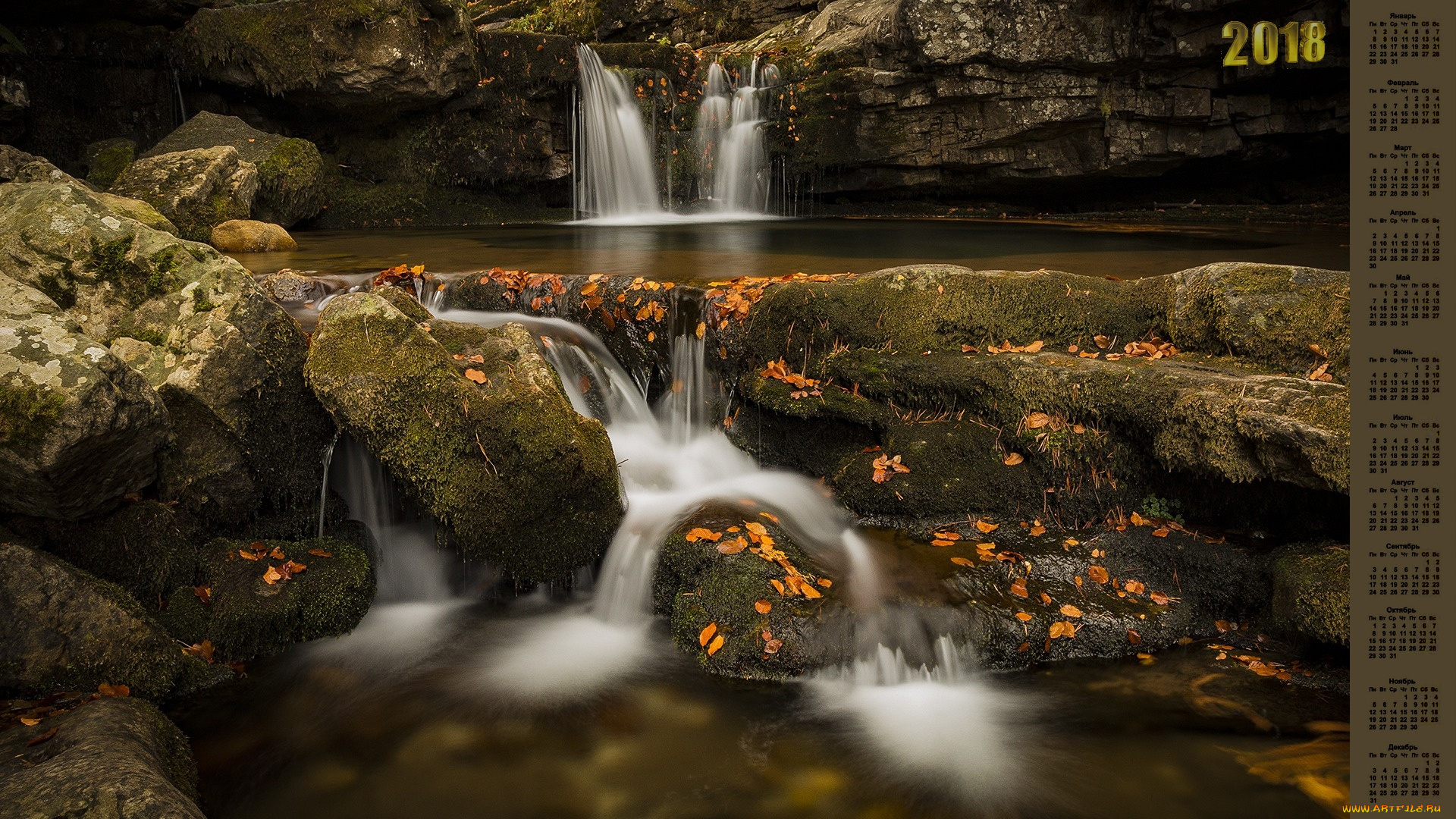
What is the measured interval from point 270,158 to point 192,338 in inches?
346

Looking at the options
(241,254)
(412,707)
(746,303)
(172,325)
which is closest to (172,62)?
(241,254)

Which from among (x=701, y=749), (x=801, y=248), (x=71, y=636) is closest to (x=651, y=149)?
(x=801, y=248)

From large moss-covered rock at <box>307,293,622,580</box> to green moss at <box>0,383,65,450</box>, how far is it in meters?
1.13

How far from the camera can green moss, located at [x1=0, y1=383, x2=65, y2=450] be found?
3451 mm

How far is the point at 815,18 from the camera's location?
16.7 metres

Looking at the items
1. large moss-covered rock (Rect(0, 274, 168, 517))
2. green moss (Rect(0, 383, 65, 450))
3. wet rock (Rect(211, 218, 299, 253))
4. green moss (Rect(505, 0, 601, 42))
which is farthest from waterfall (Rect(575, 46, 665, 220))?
green moss (Rect(0, 383, 65, 450))

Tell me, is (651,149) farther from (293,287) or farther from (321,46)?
(293,287)

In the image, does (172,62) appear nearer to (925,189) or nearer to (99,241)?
(99,241)

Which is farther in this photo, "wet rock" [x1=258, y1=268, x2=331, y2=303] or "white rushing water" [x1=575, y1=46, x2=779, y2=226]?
"white rushing water" [x1=575, y1=46, x2=779, y2=226]

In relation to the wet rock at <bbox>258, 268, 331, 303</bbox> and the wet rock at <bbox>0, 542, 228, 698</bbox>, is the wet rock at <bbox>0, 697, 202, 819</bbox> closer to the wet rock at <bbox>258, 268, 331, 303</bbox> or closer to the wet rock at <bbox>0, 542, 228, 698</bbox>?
the wet rock at <bbox>0, 542, 228, 698</bbox>

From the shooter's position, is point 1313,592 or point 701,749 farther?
point 1313,592

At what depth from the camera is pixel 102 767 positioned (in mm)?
2666

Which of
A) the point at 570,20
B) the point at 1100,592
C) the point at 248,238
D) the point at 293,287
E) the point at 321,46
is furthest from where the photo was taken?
the point at 570,20

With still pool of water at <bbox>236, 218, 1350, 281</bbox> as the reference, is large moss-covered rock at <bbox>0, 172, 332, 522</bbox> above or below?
below
